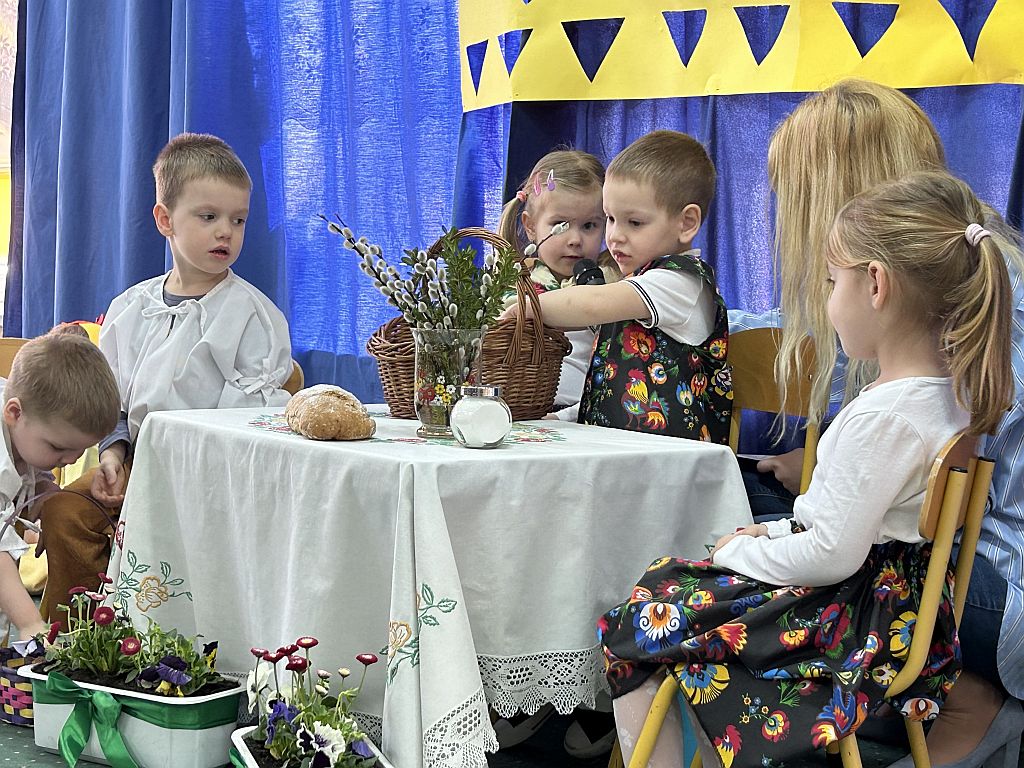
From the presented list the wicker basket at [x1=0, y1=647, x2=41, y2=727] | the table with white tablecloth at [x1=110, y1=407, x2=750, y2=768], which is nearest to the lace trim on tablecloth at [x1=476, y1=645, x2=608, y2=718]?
the table with white tablecloth at [x1=110, y1=407, x2=750, y2=768]

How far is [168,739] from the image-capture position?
5.90ft

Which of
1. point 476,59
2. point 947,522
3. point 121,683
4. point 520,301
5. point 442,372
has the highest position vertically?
point 476,59

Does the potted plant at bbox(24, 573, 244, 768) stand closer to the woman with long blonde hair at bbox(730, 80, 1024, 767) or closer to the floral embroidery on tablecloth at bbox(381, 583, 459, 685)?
the floral embroidery on tablecloth at bbox(381, 583, 459, 685)

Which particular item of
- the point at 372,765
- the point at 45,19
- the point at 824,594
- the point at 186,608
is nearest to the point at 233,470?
the point at 186,608

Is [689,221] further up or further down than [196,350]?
further up

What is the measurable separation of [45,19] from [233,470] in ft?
10.1

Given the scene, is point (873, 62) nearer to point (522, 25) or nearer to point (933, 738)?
point (522, 25)

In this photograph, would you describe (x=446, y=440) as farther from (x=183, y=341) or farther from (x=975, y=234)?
(x=183, y=341)

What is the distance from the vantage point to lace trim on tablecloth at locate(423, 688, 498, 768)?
1408 mm

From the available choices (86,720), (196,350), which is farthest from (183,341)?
(86,720)

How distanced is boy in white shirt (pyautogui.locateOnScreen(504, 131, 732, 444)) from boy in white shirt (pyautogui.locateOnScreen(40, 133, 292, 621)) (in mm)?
814

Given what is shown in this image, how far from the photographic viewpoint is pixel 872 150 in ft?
6.55

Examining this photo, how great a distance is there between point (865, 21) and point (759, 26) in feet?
0.73

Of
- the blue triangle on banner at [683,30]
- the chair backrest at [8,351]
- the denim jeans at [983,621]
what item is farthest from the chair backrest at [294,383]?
the denim jeans at [983,621]
